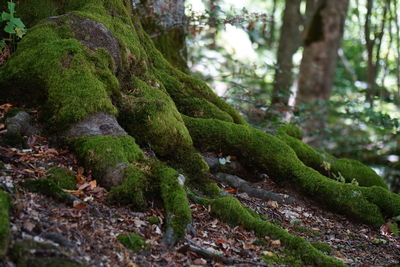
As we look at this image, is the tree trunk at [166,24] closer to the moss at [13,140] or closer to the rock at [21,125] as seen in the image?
the rock at [21,125]

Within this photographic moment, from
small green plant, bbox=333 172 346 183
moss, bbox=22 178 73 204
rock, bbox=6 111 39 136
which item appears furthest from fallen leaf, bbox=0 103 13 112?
small green plant, bbox=333 172 346 183

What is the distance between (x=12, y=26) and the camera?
16.4 feet

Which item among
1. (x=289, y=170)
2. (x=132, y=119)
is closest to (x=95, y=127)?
(x=132, y=119)

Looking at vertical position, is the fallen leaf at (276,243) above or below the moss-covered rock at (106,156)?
below

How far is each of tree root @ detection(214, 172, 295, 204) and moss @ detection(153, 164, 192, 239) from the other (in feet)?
4.98

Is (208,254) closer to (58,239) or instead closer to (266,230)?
(266,230)

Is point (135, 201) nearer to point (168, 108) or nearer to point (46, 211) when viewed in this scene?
point (46, 211)

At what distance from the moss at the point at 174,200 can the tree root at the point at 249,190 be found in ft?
4.98

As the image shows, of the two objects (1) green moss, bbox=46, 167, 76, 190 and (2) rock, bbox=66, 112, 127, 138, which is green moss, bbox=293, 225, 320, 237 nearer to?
(2) rock, bbox=66, 112, 127, 138

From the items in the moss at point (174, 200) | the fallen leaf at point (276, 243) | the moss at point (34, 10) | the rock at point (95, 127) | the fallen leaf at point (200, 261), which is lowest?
the fallen leaf at point (276, 243)

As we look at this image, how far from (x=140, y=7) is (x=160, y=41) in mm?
791

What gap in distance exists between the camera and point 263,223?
458 centimetres

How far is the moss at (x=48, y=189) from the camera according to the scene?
3740 millimetres

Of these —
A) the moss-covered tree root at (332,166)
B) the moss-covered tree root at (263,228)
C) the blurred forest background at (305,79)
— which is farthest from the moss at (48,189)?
the blurred forest background at (305,79)
